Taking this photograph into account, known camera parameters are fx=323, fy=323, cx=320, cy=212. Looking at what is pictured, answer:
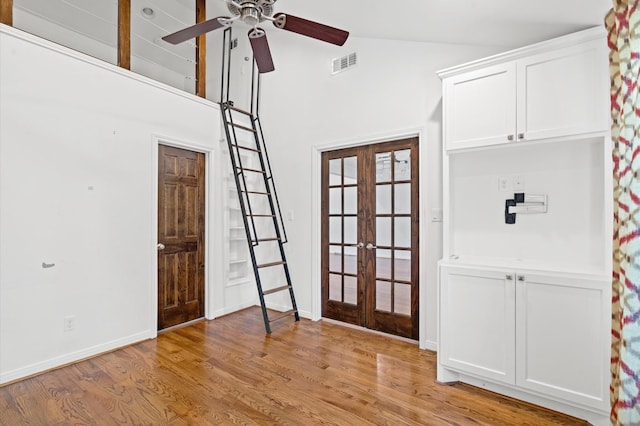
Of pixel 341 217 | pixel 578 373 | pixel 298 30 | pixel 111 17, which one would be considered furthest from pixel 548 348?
pixel 111 17

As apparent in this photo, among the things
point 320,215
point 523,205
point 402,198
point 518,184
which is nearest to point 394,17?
point 402,198

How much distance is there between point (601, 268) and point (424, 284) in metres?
1.33

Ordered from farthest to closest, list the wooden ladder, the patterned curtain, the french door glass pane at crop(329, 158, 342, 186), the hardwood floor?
the wooden ladder
the french door glass pane at crop(329, 158, 342, 186)
the hardwood floor
the patterned curtain

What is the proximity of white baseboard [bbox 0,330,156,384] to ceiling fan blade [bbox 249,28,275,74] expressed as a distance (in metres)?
2.83

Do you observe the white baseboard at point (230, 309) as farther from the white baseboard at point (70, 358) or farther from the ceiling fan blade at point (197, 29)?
the ceiling fan blade at point (197, 29)

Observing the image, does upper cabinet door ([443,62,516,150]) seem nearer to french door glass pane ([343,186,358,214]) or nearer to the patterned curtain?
the patterned curtain

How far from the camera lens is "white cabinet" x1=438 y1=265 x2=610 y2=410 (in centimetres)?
198

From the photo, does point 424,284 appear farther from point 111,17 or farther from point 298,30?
point 111,17

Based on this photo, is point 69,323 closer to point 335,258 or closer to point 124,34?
point 335,258

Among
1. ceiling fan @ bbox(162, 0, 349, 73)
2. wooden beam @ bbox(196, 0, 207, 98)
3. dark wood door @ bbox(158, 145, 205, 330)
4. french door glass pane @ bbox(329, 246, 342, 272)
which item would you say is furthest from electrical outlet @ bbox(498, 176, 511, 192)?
wooden beam @ bbox(196, 0, 207, 98)

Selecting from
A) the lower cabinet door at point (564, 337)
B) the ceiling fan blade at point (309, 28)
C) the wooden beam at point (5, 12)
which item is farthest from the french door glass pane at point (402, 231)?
the wooden beam at point (5, 12)

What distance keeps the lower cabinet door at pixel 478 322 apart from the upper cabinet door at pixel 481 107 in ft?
3.29

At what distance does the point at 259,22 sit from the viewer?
2076 mm

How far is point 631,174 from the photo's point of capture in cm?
140
